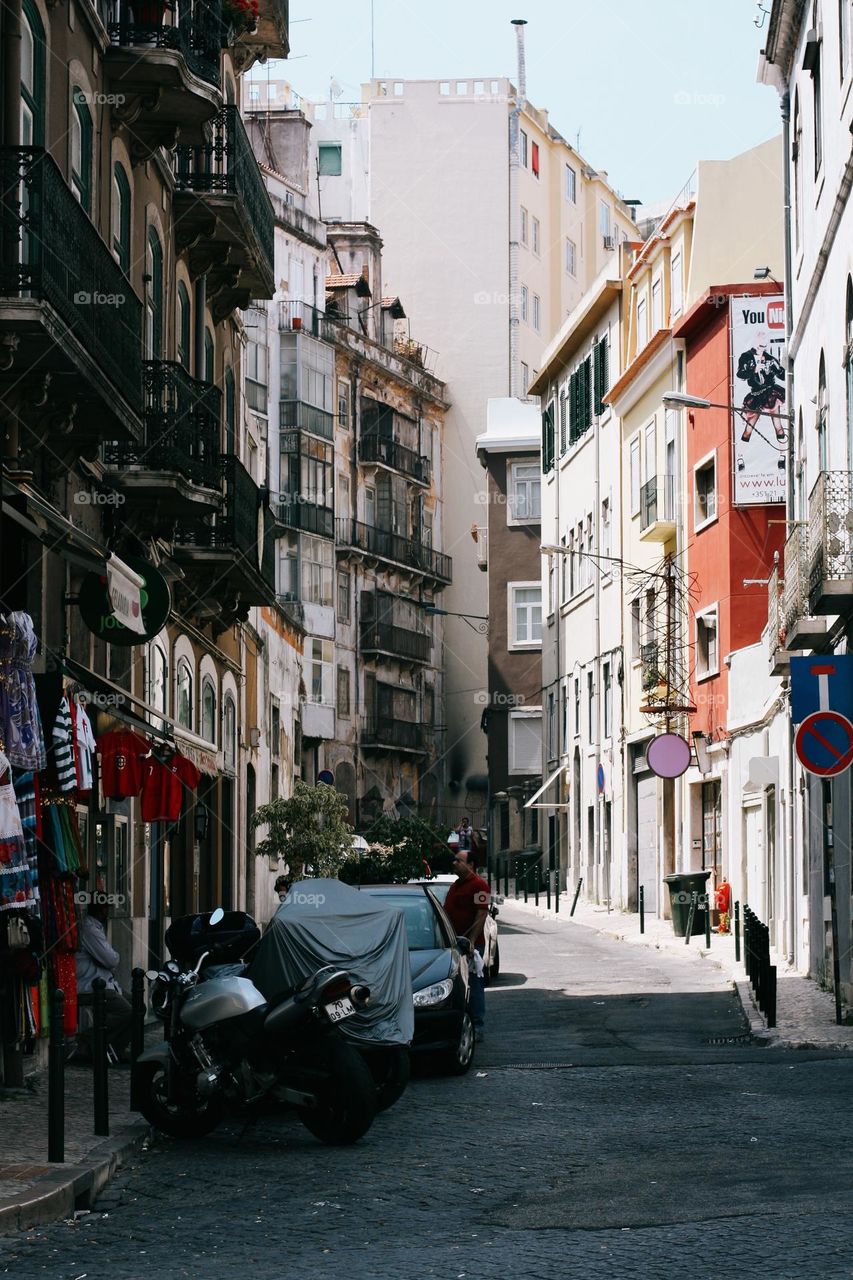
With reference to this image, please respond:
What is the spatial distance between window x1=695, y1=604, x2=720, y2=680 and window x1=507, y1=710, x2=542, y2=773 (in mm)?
28523

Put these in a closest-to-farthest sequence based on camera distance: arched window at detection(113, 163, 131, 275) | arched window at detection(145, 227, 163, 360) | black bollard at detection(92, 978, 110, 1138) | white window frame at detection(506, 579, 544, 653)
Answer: black bollard at detection(92, 978, 110, 1138) < arched window at detection(113, 163, 131, 275) < arched window at detection(145, 227, 163, 360) < white window frame at detection(506, 579, 544, 653)

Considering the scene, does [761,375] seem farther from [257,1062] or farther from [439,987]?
[257,1062]

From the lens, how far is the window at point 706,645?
40662 millimetres

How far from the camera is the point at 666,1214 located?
31.6 ft

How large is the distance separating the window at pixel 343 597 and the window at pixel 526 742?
8.15m

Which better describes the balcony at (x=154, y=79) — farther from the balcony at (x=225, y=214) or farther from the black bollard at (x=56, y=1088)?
the black bollard at (x=56, y=1088)

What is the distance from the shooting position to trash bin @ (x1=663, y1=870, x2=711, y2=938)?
35062mm

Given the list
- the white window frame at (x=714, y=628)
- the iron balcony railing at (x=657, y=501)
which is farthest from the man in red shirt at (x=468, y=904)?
the iron balcony railing at (x=657, y=501)

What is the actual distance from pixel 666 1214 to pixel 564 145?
84584 mm

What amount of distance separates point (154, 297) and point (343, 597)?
171ft

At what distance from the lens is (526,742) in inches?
2795

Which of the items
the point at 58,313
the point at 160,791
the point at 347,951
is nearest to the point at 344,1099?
the point at 347,951

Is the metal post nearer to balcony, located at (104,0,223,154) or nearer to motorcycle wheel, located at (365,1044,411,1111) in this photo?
motorcycle wheel, located at (365,1044,411,1111)

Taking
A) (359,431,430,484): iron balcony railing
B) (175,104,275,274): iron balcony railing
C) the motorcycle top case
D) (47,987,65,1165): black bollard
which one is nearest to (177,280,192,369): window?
(175,104,275,274): iron balcony railing
